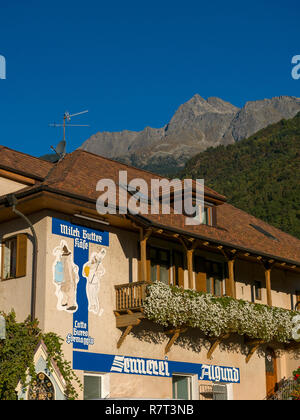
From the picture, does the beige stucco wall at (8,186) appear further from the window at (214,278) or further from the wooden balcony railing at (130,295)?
the window at (214,278)

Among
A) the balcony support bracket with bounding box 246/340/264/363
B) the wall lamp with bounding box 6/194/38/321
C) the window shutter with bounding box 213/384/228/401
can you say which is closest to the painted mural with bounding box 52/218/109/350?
the wall lamp with bounding box 6/194/38/321

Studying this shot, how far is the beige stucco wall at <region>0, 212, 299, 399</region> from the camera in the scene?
75.6ft

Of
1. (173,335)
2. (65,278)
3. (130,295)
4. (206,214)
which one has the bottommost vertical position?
(173,335)

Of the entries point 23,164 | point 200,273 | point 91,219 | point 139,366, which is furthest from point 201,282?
point 23,164

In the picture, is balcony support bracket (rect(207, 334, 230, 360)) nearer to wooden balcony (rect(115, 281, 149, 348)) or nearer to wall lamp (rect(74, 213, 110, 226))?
wooden balcony (rect(115, 281, 149, 348))

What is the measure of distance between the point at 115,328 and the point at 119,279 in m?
1.75

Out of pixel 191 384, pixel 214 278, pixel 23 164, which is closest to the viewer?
pixel 191 384

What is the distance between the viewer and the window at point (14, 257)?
23812 mm

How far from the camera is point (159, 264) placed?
88.7 feet

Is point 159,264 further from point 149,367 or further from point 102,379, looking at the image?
point 102,379

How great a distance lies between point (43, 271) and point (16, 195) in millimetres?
2584

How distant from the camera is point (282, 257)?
31125 mm
